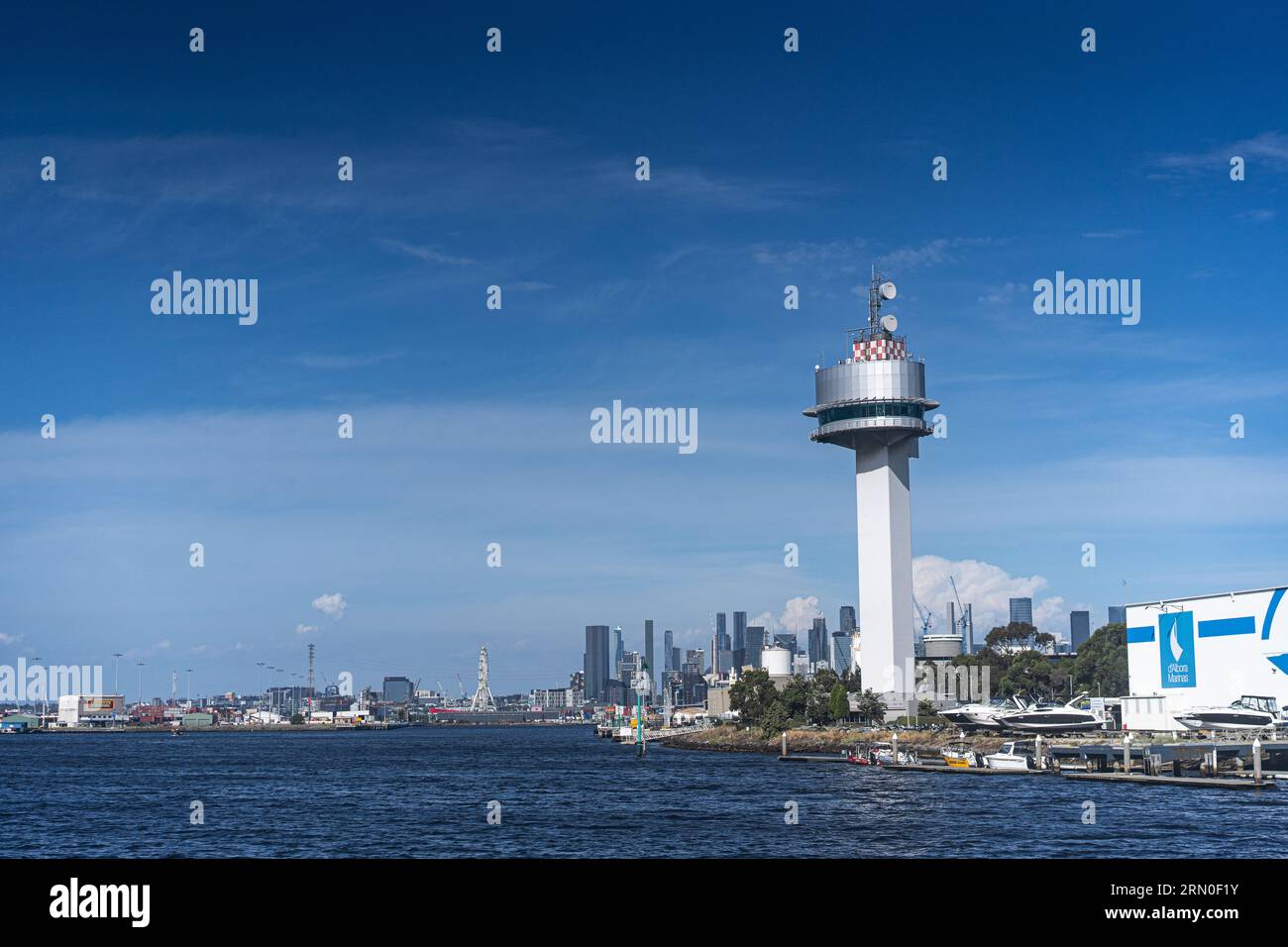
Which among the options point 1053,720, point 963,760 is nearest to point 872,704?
point 1053,720

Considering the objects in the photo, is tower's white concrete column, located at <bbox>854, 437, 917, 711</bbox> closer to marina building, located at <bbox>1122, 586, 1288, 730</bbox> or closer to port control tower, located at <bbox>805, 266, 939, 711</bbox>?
port control tower, located at <bbox>805, 266, 939, 711</bbox>

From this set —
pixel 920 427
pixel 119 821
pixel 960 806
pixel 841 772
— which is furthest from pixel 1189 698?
pixel 119 821

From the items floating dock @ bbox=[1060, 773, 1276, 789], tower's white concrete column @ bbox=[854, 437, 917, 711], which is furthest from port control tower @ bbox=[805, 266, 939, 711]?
floating dock @ bbox=[1060, 773, 1276, 789]

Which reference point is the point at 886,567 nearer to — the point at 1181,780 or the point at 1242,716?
the point at 1242,716

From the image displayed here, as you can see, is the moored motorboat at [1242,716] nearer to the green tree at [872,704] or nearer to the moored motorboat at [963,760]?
the moored motorboat at [963,760]
